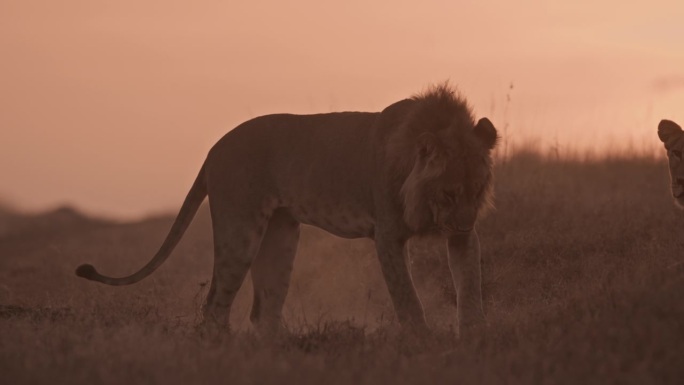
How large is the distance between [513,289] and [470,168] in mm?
2522

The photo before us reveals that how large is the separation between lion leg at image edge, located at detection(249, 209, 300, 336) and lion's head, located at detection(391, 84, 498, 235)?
1.65 m

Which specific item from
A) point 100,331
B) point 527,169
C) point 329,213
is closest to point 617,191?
point 527,169

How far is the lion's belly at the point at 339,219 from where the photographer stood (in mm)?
8219

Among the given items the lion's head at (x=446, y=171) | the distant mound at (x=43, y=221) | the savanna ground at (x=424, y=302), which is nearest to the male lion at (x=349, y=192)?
the lion's head at (x=446, y=171)

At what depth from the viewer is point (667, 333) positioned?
6.08 m

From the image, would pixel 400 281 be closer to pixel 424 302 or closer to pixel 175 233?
pixel 175 233

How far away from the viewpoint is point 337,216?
8.40 meters

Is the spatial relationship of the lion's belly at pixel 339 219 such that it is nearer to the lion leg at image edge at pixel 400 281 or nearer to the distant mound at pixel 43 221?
the lion leg at image edge at pixel 400 281

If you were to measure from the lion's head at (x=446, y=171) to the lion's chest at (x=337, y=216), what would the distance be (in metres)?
0.61

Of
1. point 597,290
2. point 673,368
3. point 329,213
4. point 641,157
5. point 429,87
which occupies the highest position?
point 641,157

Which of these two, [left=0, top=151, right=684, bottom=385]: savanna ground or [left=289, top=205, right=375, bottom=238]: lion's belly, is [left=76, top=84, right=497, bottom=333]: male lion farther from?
[left=0, top=151, right=684, bottom=385]: savanna ground

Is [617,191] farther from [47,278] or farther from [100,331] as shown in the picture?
[100,331]

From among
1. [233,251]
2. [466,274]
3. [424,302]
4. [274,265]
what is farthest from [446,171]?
[424,302]

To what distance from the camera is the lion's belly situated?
822cm
